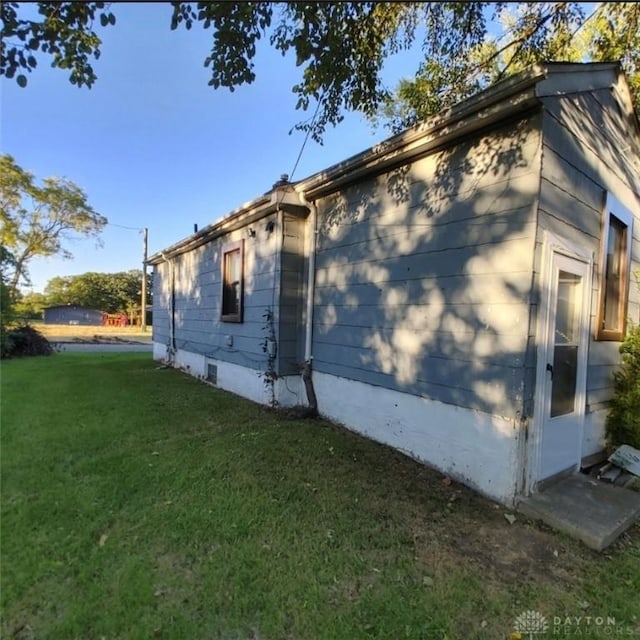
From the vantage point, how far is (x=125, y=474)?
11.0 ft

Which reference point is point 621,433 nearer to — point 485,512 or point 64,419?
point 485,512

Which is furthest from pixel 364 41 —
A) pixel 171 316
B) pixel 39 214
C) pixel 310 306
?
pixel 39 214

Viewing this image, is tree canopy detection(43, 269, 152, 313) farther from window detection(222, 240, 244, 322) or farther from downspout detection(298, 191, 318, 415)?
downspout detection(298, 191, 318, 415)

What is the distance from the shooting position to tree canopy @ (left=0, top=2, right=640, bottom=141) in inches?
105

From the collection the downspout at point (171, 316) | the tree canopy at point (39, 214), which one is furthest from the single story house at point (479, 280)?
the tree canopy at point (39, 214)

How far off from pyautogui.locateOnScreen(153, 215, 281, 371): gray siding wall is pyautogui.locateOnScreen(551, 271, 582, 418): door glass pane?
143 inches

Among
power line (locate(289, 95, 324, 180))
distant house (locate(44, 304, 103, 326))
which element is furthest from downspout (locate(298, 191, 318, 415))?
distant house (locate(44, 304, 103, 326))

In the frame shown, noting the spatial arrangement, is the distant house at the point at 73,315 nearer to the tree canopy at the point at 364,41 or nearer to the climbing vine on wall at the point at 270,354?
the climbing vine on wall at the point at 270,354

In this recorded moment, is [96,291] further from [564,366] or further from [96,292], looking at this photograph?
[564,366]

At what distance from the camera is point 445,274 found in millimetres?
3607

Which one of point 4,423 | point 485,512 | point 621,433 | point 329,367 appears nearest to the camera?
point 485,512

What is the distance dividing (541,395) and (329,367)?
8.80ft

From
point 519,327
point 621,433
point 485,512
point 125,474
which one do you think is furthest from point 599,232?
point 125,474

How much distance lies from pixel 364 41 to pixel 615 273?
12.2ft
